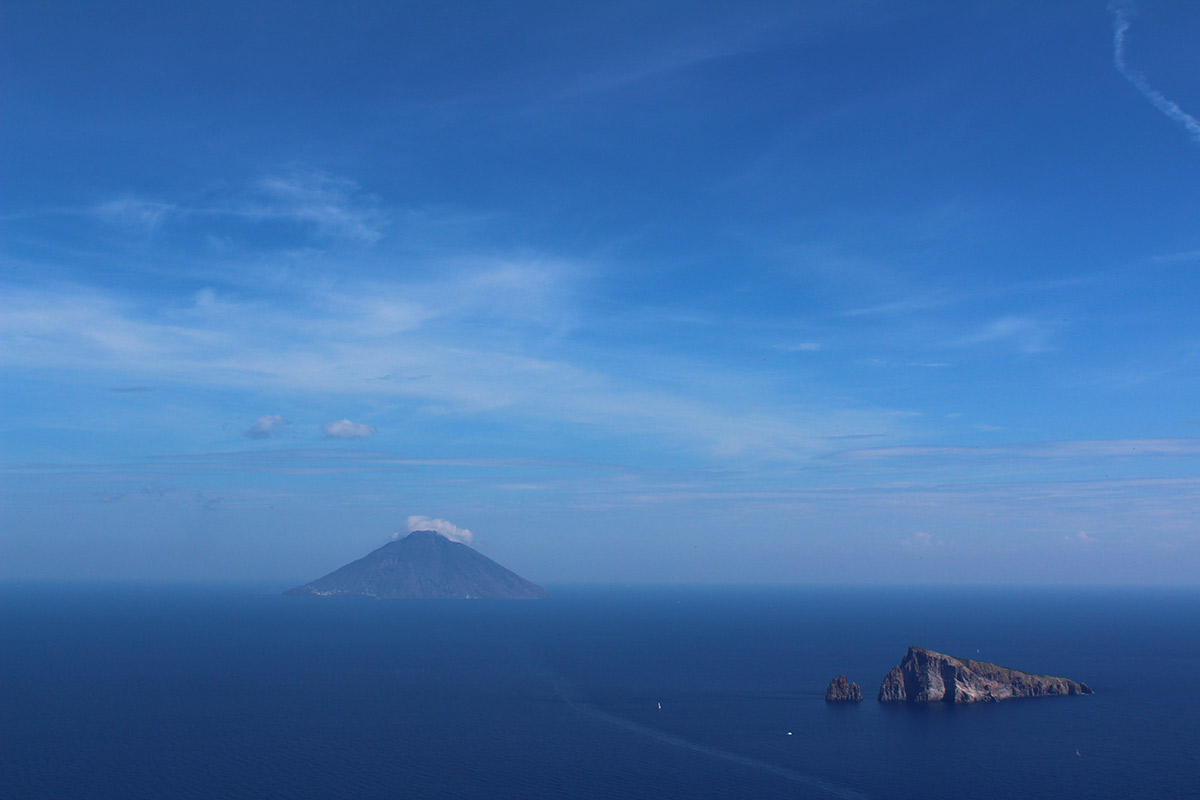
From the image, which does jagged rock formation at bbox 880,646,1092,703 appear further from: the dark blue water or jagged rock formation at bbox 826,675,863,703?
jagged rock formation at bbox 826,675,863,703

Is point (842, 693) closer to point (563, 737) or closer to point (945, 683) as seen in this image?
point (945, 683)

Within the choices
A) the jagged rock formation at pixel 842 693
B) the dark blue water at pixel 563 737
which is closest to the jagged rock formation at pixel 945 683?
the dark blue water at pixel 563 737

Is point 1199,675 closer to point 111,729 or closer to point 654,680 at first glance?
point 654,680

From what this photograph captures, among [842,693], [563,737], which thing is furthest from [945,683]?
[563,737]

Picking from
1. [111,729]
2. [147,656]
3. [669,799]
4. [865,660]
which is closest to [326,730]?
[111,729]

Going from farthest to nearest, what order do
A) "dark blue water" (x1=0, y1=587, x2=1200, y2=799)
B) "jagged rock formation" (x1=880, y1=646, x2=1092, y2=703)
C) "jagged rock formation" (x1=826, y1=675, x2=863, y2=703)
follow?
"jagged rock formation" (x1=826, y1=675, x2=863, y2=703), "jagged rock formation" (x1=880, y1=646, x2=1092, y2=703), "dark blue water" (x1=0, y1=587, x2=1200, y2=799)

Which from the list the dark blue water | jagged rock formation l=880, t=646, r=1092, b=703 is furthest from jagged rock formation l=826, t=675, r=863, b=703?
jagged rock formation l=880, t=646, r=1092, b=703

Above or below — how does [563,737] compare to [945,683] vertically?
below
